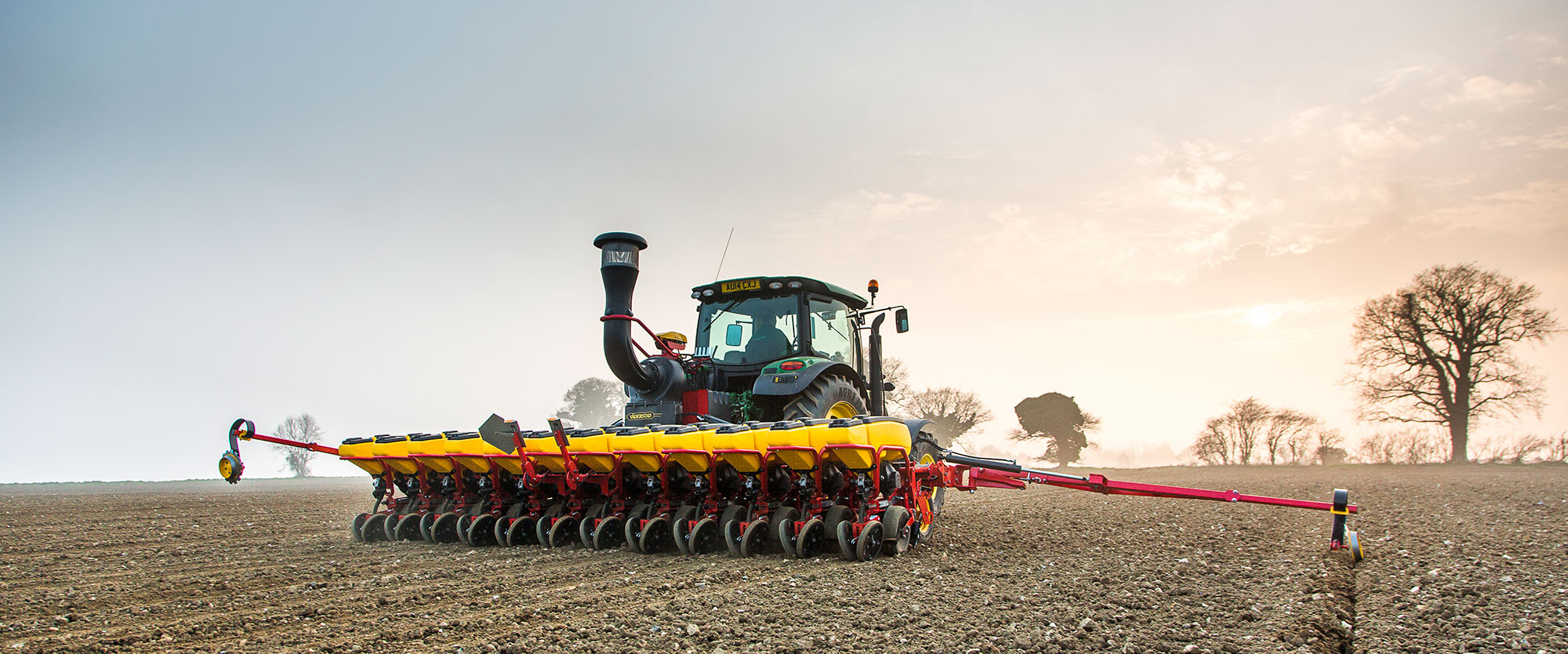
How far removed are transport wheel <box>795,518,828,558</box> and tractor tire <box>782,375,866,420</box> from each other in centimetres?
131

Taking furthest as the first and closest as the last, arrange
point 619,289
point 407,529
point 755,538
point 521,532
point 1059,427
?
point 1059,427 → point 407,529 → point 619,289 → point 521,532 → point 755,538

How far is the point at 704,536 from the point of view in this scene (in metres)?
5.99

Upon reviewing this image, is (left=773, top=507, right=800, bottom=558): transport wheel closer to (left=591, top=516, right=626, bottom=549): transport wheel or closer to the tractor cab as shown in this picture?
(left=591, top=516, right=626, bottom=549): transport wheel

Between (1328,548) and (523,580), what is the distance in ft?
19.4

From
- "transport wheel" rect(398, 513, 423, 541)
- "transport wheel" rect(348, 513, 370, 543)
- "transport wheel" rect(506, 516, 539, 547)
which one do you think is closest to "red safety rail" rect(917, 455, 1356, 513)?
"transport wheel" rect(506, 516, 539, 547)

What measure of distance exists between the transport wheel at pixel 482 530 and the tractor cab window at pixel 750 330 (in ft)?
8.77

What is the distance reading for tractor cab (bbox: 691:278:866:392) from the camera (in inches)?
320

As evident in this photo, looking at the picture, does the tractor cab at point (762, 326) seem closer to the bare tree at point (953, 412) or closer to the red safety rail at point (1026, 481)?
the red safety rail at point (1026, 481)

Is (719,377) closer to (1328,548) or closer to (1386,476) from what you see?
(1328,548)

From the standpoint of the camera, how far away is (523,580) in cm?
498

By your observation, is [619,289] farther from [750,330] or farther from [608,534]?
[608,534]

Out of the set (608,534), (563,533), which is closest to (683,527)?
(608,534)

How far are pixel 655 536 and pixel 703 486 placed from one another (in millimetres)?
508

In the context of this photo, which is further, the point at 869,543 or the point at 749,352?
the point at 749,352
